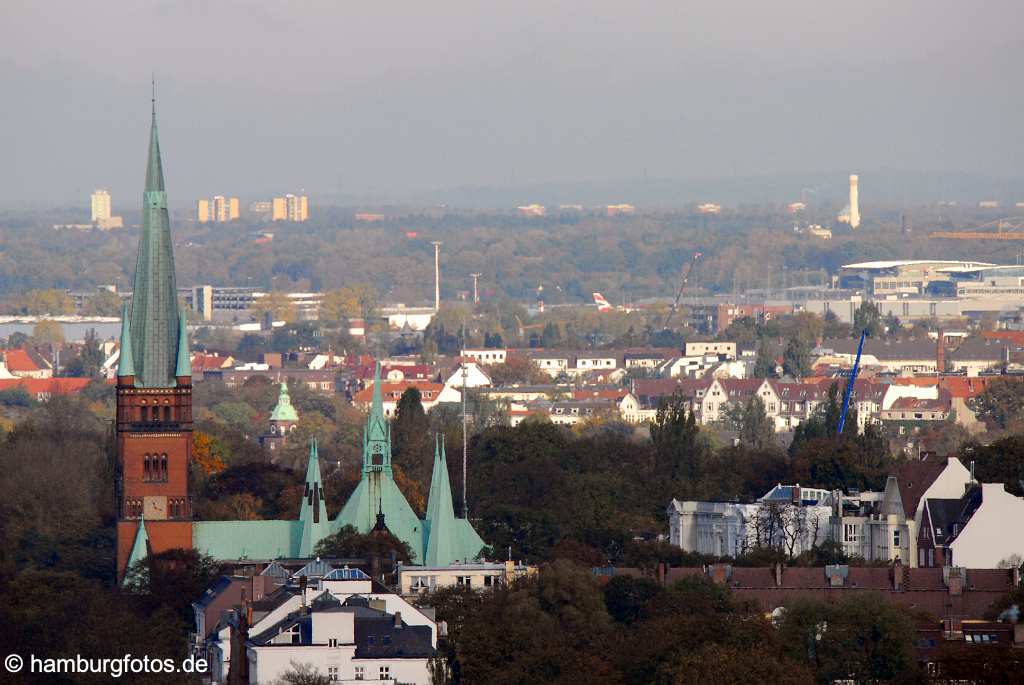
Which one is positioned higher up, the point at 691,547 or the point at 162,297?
the point at 162,297

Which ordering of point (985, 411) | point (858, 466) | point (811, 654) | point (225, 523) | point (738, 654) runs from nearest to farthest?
point (738, 654) → point (811, 654) → point (225, 523) → point (858, 466) → point (985, 411)

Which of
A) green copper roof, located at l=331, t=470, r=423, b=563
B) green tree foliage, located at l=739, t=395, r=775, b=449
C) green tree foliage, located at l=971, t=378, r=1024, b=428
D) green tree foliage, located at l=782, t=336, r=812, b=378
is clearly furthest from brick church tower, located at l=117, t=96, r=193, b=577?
green tree foliage, located at l=782, t=336, r=812, b=378

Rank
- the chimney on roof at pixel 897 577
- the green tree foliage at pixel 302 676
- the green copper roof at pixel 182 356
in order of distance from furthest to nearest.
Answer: the green copper roof at pixel 182 356, the chimney on roof at pixel 897 577, the green tree foliage at pixel 302 676

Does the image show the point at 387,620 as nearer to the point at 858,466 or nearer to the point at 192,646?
Answer: the point at 192,646

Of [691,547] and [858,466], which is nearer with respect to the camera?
[691,547]

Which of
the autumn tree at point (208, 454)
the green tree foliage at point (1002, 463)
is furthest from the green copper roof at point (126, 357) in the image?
the green tree foliage at point (1002, 463)

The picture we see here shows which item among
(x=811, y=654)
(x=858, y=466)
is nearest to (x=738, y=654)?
(x=811, y=654)

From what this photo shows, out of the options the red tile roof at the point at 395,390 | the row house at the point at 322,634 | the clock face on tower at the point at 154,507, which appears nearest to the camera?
the row house at the point at 322,634

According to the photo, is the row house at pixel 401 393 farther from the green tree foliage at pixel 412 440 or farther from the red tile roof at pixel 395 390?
the green tree foliage at pixel 412 440
